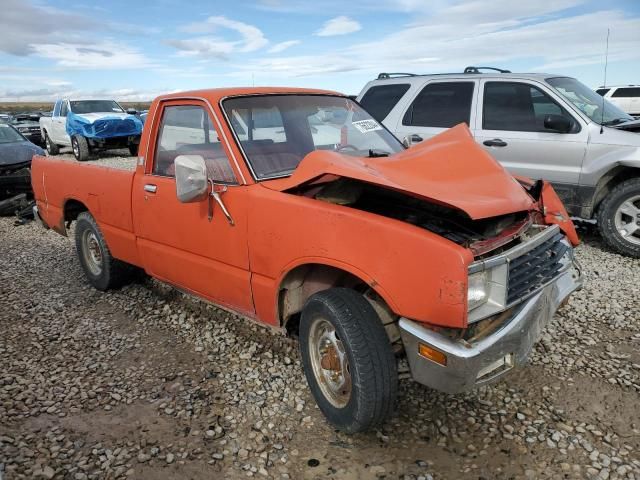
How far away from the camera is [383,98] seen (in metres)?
7.30

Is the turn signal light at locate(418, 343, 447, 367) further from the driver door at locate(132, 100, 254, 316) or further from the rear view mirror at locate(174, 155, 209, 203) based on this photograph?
the rear view mirror at locate(174, 155, 209, 203)

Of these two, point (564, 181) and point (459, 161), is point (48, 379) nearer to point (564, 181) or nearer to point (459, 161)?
point (459, 161)

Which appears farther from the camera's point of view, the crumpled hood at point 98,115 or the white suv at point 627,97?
the white suv at point 627,97

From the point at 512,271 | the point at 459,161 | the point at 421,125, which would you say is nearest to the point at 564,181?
the point at 421,125

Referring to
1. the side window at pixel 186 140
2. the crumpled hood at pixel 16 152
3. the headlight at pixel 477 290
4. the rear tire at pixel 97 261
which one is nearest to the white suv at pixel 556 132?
the side window at pixel 186 140

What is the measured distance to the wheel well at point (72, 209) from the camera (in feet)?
16.7

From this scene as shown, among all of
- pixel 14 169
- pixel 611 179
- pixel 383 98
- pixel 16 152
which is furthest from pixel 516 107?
pixel 16 152

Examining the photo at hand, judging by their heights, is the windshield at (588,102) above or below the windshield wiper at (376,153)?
above

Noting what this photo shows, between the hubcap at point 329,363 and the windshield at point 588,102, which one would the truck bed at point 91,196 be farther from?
the windshield at point 588,102

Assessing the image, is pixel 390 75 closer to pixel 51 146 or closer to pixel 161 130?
pixel 161 130

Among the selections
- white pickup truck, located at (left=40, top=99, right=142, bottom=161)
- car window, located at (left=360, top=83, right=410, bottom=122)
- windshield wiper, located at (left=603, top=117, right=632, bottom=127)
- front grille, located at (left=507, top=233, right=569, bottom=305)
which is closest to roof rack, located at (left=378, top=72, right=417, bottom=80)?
car window, located at (left=360, top=83, right=410, bottom=122)

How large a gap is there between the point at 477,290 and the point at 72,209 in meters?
4.42

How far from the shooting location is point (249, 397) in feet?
10.4

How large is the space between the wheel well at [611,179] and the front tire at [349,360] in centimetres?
445
